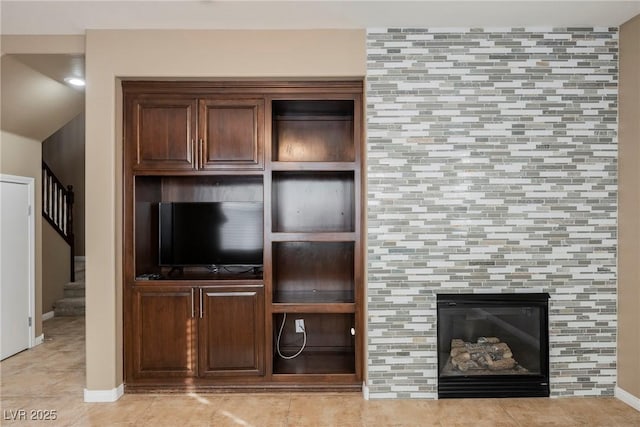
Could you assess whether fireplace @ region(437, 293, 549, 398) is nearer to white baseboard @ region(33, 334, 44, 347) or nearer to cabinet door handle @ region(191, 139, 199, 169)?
cabinet door handle @ region(191, 139, 199, 169)

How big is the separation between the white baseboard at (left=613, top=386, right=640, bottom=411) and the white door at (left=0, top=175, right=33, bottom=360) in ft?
17.7

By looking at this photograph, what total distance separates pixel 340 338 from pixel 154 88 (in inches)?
104

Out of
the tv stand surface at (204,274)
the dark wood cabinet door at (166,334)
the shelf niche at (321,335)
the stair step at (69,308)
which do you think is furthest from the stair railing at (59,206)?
Result: the shelf niche at (321,335)

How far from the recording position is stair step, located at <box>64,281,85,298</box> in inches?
274

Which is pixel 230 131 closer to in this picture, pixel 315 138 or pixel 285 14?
pixel 315 138

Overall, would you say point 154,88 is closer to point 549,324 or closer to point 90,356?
point 90,356

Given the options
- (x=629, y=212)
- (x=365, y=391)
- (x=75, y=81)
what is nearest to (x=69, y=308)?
(x=75, y=81)

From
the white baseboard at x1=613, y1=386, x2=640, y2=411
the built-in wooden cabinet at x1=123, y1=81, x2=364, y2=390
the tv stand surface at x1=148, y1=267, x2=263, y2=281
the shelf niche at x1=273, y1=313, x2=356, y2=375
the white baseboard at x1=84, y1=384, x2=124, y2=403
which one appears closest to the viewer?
the white baseboard at x1=613, y1=386, x2=640, y2=411

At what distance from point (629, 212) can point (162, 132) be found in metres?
3.56

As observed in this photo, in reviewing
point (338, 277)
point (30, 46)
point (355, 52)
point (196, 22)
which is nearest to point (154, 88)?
point (196, 22)

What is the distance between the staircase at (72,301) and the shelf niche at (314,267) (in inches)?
150

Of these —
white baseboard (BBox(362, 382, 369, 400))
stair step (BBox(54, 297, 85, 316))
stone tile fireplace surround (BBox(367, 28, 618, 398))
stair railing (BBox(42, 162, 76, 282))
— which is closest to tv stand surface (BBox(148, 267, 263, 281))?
stone tile fireplace surround (BBox(367, 28, 618, 398))

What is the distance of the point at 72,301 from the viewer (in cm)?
679

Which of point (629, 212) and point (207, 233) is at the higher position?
point (629, 212)
